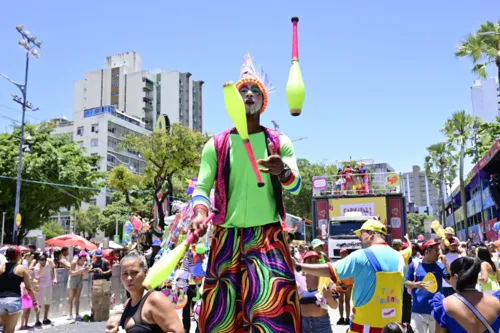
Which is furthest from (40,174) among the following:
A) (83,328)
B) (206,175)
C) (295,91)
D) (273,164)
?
(273,164)

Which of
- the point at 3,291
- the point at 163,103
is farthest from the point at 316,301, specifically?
the point at 163,103

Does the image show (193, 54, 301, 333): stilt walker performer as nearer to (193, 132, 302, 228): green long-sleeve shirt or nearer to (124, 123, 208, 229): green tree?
(193, 132, 302, 228): green long-sleeve shirt

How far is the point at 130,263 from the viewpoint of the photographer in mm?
3205

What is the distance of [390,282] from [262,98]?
186cm

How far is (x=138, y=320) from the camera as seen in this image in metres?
3.04

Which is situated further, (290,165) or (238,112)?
(290,165)

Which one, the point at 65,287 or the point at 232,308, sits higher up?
the point at 232,308

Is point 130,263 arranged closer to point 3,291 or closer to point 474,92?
point 3,291

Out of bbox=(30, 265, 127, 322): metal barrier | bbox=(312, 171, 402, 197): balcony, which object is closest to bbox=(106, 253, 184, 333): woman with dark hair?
bbox=(30, 265, 127, 322): metal barrier

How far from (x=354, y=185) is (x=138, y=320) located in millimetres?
17419

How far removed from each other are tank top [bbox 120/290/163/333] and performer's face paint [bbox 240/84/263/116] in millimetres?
1275

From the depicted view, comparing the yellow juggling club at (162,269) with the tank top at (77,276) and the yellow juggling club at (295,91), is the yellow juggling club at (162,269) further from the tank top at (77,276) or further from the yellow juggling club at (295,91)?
the tank top at (77,276)

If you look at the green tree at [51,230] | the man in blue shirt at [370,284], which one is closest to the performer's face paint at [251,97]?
the man in blue shirt at [370,284]

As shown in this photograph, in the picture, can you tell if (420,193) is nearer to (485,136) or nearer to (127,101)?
(127,101)
